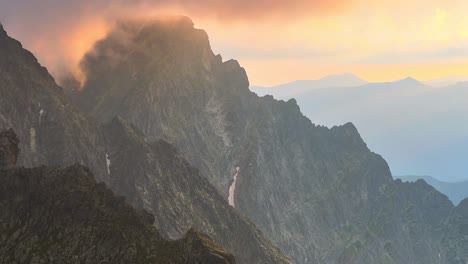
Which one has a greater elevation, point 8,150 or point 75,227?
point 8,150

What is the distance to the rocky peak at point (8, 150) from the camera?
5084 inches

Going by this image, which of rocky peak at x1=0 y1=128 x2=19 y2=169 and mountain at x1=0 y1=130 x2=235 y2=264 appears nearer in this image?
mountain at x1=0 y1=130 x2=235 y2=264

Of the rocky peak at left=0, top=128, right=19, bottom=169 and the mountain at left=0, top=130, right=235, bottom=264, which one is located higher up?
the rocky peak at left=0, top=128, right=19, bottom=169

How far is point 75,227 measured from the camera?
11150 centimetres

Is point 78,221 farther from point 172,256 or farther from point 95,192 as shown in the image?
point 172,256

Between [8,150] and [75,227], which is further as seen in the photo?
[8,150]

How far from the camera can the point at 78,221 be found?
112 meters

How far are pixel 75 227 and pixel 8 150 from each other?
3324 cm

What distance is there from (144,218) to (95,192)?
13183 mm

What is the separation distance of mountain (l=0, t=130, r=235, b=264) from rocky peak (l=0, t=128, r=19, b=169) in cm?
584

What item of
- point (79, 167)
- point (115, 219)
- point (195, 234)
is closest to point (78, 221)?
point (115, 219)

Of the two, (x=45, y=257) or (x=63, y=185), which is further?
(x=63, y=185)

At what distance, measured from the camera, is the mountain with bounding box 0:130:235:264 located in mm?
104750

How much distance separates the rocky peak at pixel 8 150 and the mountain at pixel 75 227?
5844 mm
